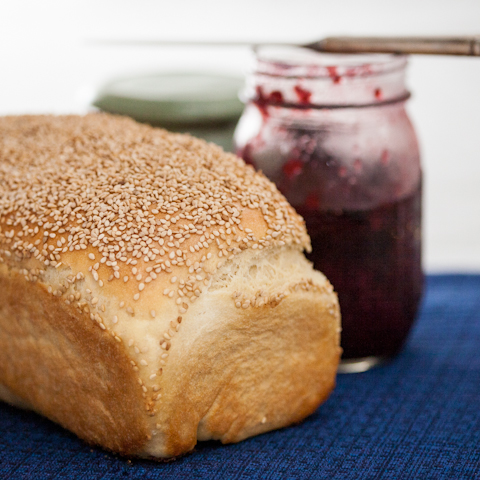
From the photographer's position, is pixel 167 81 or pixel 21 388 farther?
pixel 167 81

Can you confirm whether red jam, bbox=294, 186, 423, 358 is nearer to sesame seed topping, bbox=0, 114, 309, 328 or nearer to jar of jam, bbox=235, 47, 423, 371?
jar of jam, bbox=235, 47, 423, 371

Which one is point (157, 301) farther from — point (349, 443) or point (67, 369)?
point (349, 443)

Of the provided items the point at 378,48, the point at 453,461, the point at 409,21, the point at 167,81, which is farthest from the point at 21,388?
the point at 409,21

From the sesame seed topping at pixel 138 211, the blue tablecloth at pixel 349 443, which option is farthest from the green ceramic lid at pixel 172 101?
the blue tablecloth at pixel 349 443

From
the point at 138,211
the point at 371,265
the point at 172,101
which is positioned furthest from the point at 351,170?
the point at 172,101

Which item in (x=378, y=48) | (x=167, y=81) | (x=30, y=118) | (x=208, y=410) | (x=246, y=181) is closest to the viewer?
(x=208, y=410)

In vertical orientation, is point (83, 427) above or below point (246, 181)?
below

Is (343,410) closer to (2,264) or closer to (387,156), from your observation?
(387,156)
